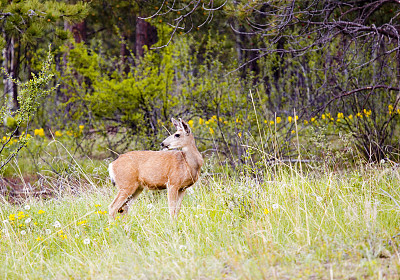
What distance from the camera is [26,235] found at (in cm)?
563

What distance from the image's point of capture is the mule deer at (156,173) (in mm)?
6027

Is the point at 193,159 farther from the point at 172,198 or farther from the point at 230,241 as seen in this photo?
the point at 230,241

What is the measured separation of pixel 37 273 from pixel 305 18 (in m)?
6.98

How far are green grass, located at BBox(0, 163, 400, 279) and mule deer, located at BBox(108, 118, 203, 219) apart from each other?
23cm

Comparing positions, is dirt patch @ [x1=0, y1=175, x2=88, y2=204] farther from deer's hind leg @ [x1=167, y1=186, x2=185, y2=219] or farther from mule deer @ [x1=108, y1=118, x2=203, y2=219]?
deer's hind leg @ [x1=167, y1=186, x2=185, y2=219]

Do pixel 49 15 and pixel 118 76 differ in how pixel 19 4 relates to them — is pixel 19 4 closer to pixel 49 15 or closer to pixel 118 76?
pixel 49 15

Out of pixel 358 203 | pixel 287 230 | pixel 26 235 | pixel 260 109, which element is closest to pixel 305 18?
pixel 260 109

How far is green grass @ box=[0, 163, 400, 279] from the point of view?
3.85 meters

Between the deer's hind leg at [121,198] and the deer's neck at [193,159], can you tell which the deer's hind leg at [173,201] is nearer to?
the deer's neck at [193,159]

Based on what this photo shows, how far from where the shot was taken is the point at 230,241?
4.69 metres

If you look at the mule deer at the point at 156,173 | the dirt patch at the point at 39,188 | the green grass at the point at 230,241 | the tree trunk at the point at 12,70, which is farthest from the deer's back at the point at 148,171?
the tree trunk at the point at 12,70

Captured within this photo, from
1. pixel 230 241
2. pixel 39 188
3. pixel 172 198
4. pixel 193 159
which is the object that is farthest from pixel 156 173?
pixel 39 188

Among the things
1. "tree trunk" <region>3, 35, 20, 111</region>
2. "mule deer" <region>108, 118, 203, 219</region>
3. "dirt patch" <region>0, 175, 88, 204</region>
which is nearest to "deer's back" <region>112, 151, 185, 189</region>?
"mule deer" <region>108, 118, 203, 219</region>

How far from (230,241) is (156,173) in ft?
5.55
